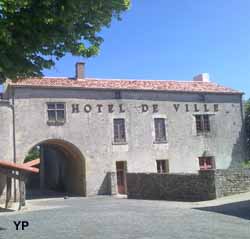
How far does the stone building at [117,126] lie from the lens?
28359 millimetres

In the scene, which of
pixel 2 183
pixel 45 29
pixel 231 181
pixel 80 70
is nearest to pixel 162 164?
pixel 80 70

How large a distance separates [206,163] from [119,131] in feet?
23.8

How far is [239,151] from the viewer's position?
113 feet

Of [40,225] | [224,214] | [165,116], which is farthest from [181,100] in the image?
[40,225]

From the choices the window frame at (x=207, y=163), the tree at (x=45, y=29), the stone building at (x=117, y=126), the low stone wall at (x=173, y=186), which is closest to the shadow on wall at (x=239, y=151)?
the stone building at (x=117, y=126)

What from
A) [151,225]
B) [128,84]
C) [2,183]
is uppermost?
[128,84]

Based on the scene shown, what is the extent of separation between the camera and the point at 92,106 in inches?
1190

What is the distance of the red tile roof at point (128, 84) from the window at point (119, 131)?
7.60 feet

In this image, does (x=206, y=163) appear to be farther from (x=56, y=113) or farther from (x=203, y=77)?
(x=56, y=113)

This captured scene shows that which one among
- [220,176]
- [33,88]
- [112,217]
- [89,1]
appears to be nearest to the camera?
[89,1]

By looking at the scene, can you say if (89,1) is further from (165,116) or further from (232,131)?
(232,131)

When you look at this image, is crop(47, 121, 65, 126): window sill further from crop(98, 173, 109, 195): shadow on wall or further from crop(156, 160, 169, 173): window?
crop(156, 160, 169, 173): window

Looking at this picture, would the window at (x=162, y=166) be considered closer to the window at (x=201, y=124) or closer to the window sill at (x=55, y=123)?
the window at (x=201, y=124)

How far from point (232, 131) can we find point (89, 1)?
2795cm
